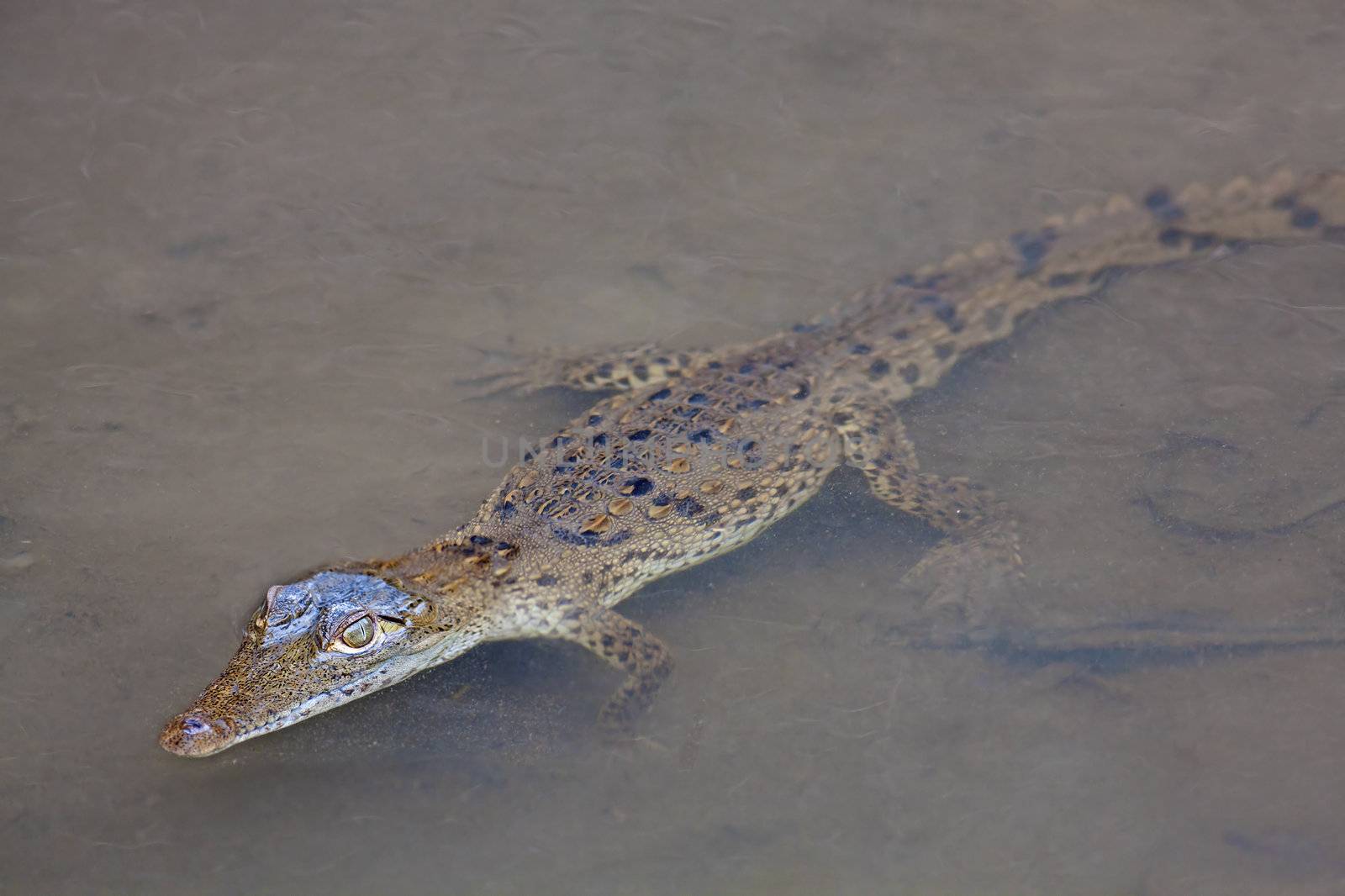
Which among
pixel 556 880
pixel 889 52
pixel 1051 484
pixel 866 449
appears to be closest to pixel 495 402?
pixel 866 449

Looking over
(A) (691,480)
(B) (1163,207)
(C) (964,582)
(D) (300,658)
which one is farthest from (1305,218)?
(D) (300,658)

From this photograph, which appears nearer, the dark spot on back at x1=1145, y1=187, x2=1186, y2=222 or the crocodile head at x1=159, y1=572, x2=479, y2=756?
the crocodile head at x1=159, y1=572, x2=479, y2=756

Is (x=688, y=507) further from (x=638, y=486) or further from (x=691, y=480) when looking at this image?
(x=638, y=486)

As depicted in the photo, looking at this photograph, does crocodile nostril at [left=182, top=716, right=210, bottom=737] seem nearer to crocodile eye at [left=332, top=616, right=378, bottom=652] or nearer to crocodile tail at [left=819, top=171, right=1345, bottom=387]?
crocodile eye at [left=332, top=616, right=378, bottom=652]

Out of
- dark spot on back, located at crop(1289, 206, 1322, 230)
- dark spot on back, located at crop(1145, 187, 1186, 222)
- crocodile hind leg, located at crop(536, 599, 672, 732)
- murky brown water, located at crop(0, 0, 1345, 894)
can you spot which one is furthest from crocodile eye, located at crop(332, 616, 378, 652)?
dark spot on back, located at crop(1289, 206, 1322, 230)

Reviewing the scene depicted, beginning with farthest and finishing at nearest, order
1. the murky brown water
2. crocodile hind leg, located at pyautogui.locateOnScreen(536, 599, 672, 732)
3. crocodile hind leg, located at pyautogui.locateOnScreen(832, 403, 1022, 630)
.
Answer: crocodile hind leg, located at pyautogui.locateOnScreen(832, 403, 1022, 630)
crocodile hind leg, located at pyautogui.locateOnScreen(536, 599, 672, 732)
the murky brown water

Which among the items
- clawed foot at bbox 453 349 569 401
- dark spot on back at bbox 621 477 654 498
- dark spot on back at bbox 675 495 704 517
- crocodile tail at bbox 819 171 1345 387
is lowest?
dark spot on back at bbox 675 495 704 517

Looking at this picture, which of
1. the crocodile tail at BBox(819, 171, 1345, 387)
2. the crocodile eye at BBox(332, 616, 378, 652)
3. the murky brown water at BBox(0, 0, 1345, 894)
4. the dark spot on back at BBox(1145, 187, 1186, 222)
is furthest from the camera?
the dark spot on back at BBox(1145, 187, 1186, 222)
